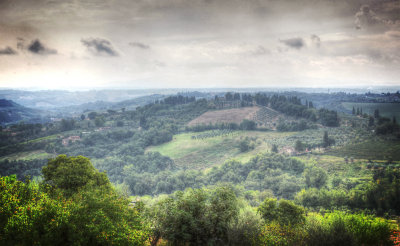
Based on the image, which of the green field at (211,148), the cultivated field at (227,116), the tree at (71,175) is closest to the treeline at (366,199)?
the tree at (71,175)

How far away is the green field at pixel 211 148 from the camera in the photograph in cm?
11700

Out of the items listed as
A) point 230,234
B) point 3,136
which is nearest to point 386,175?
point 230,234

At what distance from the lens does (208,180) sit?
9044 cm

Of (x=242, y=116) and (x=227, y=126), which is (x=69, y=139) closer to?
(x=227, y=126)

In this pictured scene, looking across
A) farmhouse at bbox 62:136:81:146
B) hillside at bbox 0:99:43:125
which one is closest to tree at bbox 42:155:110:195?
farmhouse at bbox 62:136:81:146

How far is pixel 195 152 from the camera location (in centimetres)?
12725

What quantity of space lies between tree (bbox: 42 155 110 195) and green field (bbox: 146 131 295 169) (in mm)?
82937

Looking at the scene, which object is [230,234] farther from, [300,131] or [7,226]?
[300,131]


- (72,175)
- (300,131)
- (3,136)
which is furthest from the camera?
(300,131)

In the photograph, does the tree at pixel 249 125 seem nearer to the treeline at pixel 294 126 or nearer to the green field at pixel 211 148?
the green field at pixel 211 148

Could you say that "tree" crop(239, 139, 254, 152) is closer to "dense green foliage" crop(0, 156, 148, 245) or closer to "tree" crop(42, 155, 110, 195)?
"tree" crop(42, 155, 110, 195)

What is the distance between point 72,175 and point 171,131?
13578cm

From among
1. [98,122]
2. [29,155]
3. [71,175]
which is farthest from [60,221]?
[98,122]

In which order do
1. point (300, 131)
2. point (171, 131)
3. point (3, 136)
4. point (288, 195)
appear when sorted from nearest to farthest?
point (288, 195) → point (3, 136) → point (300, 131) → point (171, 131)
